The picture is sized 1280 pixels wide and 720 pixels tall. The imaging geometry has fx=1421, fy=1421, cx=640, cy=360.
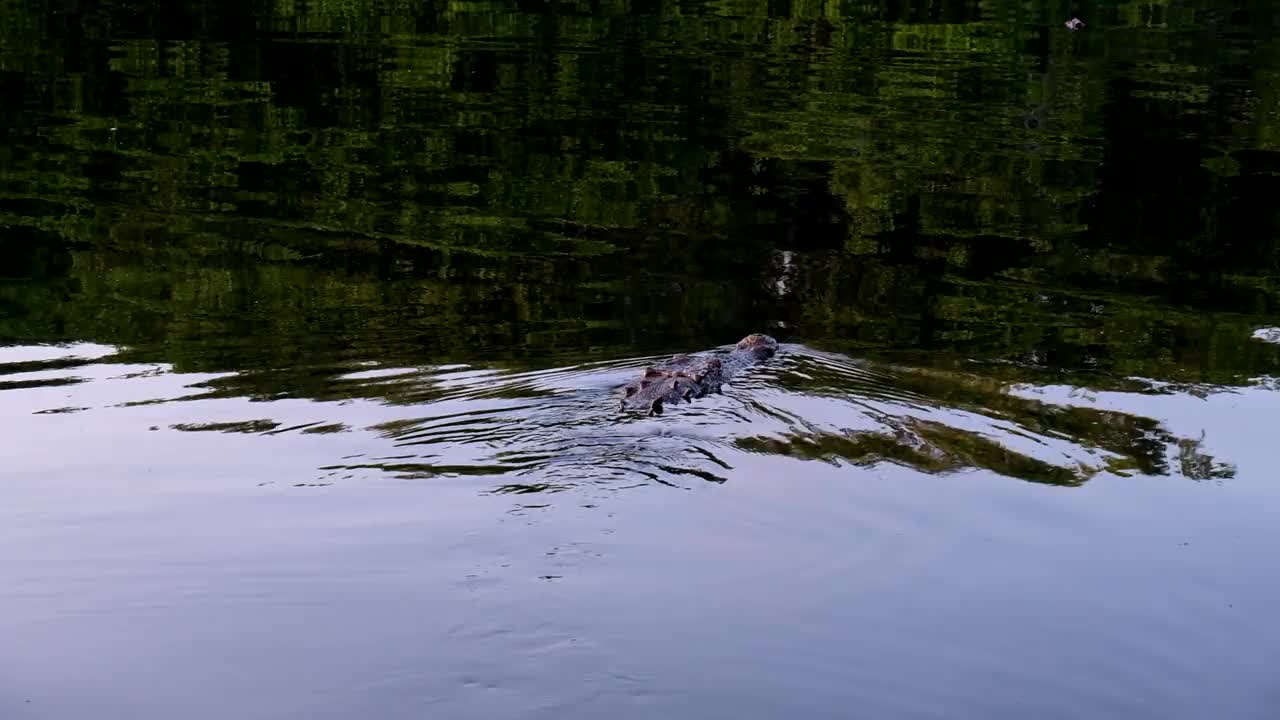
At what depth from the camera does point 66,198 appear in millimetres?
13891

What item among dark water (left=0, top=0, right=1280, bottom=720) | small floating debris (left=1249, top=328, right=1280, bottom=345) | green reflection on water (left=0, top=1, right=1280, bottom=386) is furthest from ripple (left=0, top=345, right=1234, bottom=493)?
small floating debris (left=1249, top=328, right=1280, bottom=345)

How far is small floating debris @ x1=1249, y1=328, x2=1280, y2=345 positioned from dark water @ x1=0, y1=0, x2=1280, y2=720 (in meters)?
0.27

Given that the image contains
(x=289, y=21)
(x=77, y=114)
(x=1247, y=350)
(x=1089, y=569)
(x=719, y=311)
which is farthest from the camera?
(x=289, y=21)

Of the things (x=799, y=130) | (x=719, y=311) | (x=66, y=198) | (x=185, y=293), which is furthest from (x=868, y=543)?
(x=799, y=130)

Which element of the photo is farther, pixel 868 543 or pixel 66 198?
pixel 66 198

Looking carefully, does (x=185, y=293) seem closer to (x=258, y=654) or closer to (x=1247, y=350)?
(x=258, y=654)

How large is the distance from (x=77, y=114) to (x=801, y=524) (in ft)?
46.1

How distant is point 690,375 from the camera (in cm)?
890

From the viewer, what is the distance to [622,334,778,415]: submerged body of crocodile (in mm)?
8469

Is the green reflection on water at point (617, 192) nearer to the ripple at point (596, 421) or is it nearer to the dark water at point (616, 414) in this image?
the dark water at point (616, 414)

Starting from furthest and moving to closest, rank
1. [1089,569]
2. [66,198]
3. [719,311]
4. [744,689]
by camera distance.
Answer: [66,198] < [719,311] < [1089,569] < [744,689]

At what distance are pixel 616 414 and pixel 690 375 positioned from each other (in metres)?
0.83

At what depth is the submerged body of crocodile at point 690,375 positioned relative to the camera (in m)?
8.47

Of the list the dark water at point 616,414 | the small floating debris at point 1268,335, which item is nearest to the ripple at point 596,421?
the dark water at point 616,414
